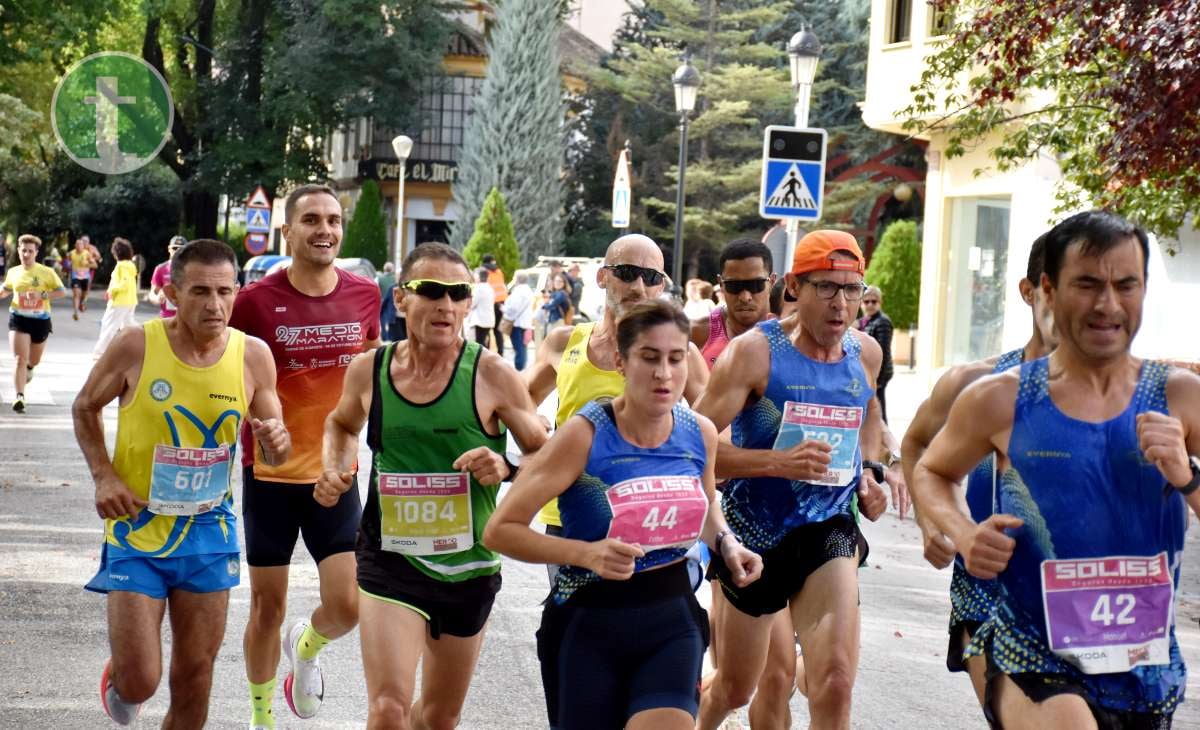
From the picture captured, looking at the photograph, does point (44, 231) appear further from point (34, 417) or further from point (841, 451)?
point (841, 451)

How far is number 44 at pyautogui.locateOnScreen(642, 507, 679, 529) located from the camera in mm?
5016

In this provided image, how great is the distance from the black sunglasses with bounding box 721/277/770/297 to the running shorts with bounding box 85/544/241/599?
8.46ft

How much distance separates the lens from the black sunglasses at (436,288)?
609 cm

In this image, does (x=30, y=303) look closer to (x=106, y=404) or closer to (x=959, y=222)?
(x=106, y=404)

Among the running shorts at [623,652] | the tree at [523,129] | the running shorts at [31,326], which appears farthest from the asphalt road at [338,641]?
the tree at [523,129]

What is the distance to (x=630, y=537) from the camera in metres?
5.00

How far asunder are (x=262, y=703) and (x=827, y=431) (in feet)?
8.27

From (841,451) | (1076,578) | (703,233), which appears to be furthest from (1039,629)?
(703,233)

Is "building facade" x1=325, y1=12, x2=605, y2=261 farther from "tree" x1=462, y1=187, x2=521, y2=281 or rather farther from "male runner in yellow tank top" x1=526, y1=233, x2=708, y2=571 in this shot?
"male runner in yellow tank top" x1=526, y1=233, x2=708, y2=571

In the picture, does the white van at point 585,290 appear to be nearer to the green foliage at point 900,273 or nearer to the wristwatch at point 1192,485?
the green foliage at point 900,273

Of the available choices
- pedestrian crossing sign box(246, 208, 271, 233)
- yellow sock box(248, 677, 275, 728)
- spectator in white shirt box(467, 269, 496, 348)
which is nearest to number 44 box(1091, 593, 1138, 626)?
yellow sock box(248, 677, 275, 728)

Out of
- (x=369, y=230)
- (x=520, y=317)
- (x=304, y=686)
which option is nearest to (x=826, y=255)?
(x=304, y=686)

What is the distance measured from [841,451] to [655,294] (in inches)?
42.1

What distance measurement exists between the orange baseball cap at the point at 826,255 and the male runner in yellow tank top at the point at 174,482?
200 centimetres
